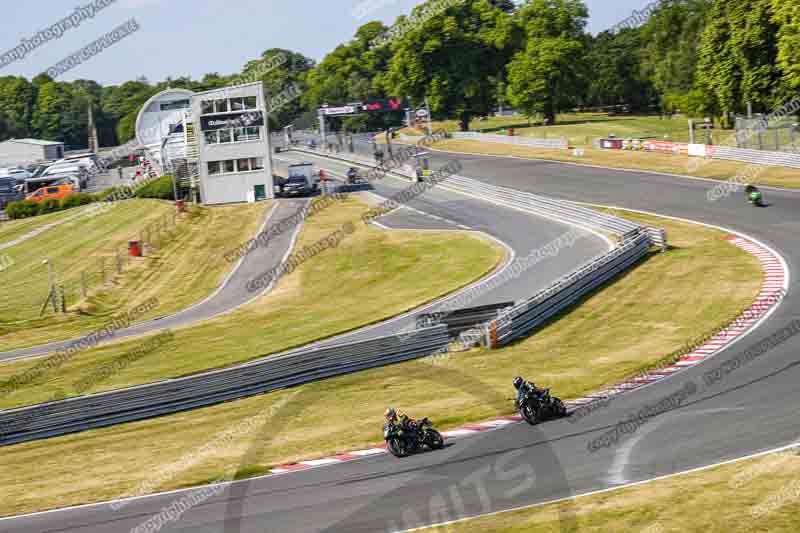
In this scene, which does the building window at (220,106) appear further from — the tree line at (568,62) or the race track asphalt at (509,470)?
the race track asphalt at (509,470)

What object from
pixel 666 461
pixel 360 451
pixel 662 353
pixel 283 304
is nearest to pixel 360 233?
pixel 283 304

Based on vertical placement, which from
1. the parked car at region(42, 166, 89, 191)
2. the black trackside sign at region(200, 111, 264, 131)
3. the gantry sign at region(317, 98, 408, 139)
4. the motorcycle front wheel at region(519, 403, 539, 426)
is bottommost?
the motorcycle front wheel at region(519, 403, 539, 426)

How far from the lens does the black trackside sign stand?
63.4 meters

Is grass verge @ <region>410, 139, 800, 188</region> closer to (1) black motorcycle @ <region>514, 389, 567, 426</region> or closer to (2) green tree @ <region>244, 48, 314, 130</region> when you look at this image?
(1) black motorcycle @ <region>514, 389, 567, 426</region>

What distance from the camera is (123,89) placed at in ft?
648

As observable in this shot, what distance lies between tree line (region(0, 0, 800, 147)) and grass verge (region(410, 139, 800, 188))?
7.66 meters

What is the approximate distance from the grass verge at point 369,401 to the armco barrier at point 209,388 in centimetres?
31

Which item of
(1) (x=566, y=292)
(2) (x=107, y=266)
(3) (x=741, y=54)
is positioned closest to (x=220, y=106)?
(2) (x=107, y=266)

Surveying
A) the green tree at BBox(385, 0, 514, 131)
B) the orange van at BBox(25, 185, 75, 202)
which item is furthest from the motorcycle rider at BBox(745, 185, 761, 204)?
the green tree at BBox(385, 0, 514, 131)

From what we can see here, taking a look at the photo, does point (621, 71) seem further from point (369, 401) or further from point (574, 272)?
point (369, 401)

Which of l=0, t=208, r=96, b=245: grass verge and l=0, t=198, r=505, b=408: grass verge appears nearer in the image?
l=0, t=198, r=505, b=408: grass verge

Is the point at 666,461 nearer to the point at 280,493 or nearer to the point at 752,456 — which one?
the point at 752,456

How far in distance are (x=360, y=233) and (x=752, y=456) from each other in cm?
3611

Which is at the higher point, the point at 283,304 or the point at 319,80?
the point at 319,80
